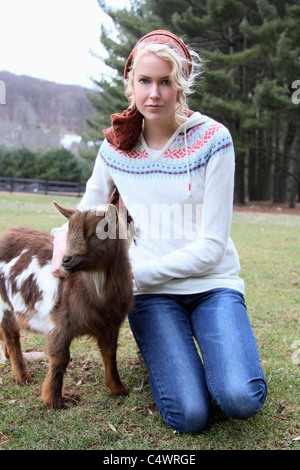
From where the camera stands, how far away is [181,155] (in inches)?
Answer: 121

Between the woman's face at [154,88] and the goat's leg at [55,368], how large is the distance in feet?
5.15

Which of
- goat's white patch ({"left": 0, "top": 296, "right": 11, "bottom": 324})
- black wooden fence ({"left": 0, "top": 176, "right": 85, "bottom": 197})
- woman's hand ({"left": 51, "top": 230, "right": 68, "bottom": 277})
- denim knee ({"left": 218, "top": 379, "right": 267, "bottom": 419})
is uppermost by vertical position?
black wooden fence ({"left": 0, "top": 176, "right": 85, "bottom": 197})

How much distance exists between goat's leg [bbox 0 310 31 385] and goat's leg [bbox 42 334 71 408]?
436 mm

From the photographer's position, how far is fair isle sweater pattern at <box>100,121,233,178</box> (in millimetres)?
2984

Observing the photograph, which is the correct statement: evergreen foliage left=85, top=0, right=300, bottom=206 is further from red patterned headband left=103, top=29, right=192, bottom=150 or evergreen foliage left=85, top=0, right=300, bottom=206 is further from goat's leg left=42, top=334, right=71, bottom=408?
goat's leg left=42, top=334, right=71, bottom=408

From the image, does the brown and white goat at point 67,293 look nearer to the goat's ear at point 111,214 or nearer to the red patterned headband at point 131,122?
the goat's ear at point 111,214

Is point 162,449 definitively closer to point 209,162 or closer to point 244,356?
point 244,356

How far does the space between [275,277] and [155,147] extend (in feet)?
14.1

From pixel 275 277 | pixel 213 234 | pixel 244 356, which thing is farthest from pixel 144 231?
pixel 275 277

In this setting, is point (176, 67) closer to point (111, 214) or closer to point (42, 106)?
point (111, 214)

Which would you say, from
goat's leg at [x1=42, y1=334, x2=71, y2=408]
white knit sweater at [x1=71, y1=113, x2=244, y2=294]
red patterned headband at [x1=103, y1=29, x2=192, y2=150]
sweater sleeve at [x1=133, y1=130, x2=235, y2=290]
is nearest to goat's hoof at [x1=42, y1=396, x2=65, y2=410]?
goat's leg at [x1=42, y1=334, x2=71, y2=408]

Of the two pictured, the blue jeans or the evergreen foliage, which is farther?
the evergreen foliage

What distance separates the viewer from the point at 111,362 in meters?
3.08

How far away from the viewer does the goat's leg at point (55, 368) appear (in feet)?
9.36
